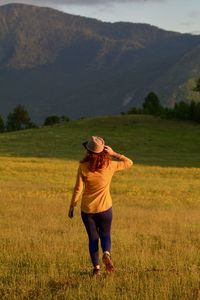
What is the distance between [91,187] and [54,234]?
4.92 m

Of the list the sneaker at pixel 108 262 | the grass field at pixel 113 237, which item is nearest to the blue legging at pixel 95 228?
the sneaker at pixel 108 262

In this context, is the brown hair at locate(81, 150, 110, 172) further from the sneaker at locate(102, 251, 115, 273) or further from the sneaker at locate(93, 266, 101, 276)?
the sneaker at locate(93, 266, 101, 276)

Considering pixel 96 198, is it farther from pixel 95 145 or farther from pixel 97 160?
pixel 95 145

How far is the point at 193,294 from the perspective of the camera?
9.41 meters

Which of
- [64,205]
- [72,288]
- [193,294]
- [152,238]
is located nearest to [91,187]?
[72,288]

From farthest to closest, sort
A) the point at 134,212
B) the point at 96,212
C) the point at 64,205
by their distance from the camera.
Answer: the point at 64,205, the point at 134,212, the point at 96,212

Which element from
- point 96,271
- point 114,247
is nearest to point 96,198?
point 96,271

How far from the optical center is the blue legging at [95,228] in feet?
36.2

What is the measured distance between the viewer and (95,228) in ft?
36.5

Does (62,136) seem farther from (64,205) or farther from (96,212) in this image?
(96,212)

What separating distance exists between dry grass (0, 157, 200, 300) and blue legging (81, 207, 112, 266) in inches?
17.4

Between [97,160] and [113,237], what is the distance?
4752 mm

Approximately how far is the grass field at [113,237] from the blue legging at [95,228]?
428 mm

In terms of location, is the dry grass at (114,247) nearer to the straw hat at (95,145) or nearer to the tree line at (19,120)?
the straw hat at (95,145)
